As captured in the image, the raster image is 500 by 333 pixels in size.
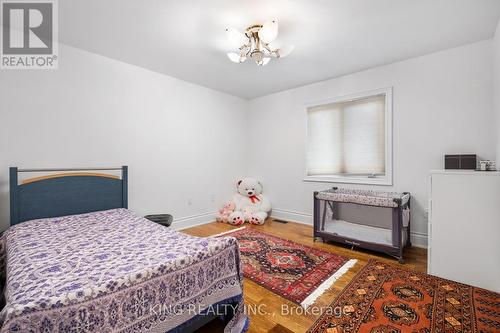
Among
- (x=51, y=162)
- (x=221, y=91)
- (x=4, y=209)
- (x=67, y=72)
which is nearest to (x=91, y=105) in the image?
(x=67, y=72)

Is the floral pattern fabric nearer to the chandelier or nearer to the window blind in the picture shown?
the window blind

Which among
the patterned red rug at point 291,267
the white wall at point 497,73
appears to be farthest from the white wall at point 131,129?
the white wall at point 497,73

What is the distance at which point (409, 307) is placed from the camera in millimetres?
1723

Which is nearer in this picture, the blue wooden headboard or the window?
the blue wooden headboard

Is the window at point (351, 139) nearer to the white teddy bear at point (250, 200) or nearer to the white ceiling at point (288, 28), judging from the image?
the white ceiling at point (288, 28)

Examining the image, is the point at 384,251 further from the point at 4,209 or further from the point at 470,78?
the point at 4,209

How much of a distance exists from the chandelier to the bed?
69.4 inches

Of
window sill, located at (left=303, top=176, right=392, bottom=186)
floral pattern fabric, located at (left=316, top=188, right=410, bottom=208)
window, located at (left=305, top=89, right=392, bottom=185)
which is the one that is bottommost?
floral pattern fabric, located at (left=316, top=188, right=410, bottom=208)

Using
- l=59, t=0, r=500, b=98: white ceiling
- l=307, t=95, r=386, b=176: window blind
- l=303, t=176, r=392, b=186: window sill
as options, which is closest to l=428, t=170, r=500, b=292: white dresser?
l=303, t=176, r=392, b=186: window sill

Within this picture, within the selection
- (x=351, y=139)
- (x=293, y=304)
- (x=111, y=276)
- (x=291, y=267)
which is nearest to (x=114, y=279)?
(x=111, y=276)

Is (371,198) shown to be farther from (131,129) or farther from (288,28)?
(131,129)

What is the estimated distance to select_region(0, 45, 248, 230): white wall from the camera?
2377mm

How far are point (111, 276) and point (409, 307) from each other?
209cm

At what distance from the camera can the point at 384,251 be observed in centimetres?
262
